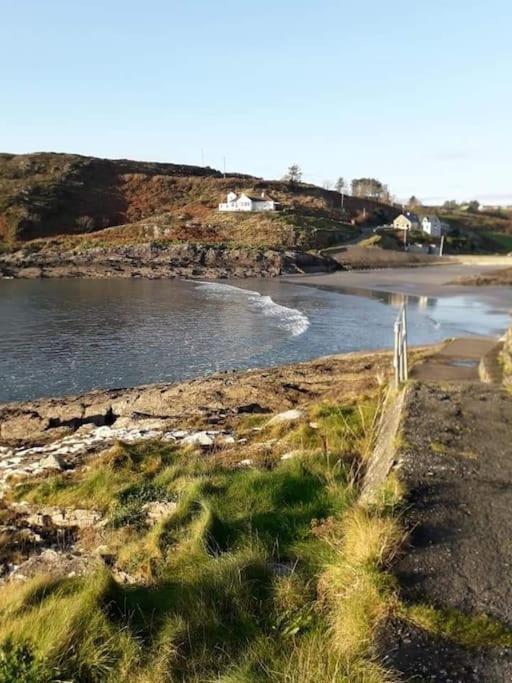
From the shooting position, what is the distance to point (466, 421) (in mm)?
7805

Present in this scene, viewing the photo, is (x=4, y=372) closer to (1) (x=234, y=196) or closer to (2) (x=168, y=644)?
(2) (x=168, y=644)

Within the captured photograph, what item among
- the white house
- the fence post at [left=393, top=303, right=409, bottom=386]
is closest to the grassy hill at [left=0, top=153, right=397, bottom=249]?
the white house

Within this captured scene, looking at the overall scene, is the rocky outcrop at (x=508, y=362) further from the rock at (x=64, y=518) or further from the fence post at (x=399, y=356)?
the rock at (x=64, y=518)

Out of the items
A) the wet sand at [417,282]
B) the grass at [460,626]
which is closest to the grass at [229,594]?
the grass at [460,626]

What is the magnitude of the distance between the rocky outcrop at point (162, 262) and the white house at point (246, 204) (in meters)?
28.1

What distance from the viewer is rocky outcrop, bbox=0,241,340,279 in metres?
73.7

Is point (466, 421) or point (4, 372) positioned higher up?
point (466, 421)

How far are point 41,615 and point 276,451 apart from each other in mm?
5412

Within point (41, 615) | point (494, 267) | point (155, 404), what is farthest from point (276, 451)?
point (494, 267)

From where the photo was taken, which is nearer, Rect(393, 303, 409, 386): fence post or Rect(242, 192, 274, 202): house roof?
Rect(393, 303, 409, 386): fence post

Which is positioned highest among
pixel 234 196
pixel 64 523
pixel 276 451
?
pixel 234 196

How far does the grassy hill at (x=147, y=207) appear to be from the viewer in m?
94.0

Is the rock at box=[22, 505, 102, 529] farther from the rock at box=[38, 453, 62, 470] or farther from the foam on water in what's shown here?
the foam on water

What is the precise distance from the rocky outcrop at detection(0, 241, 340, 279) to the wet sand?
17.8ft
